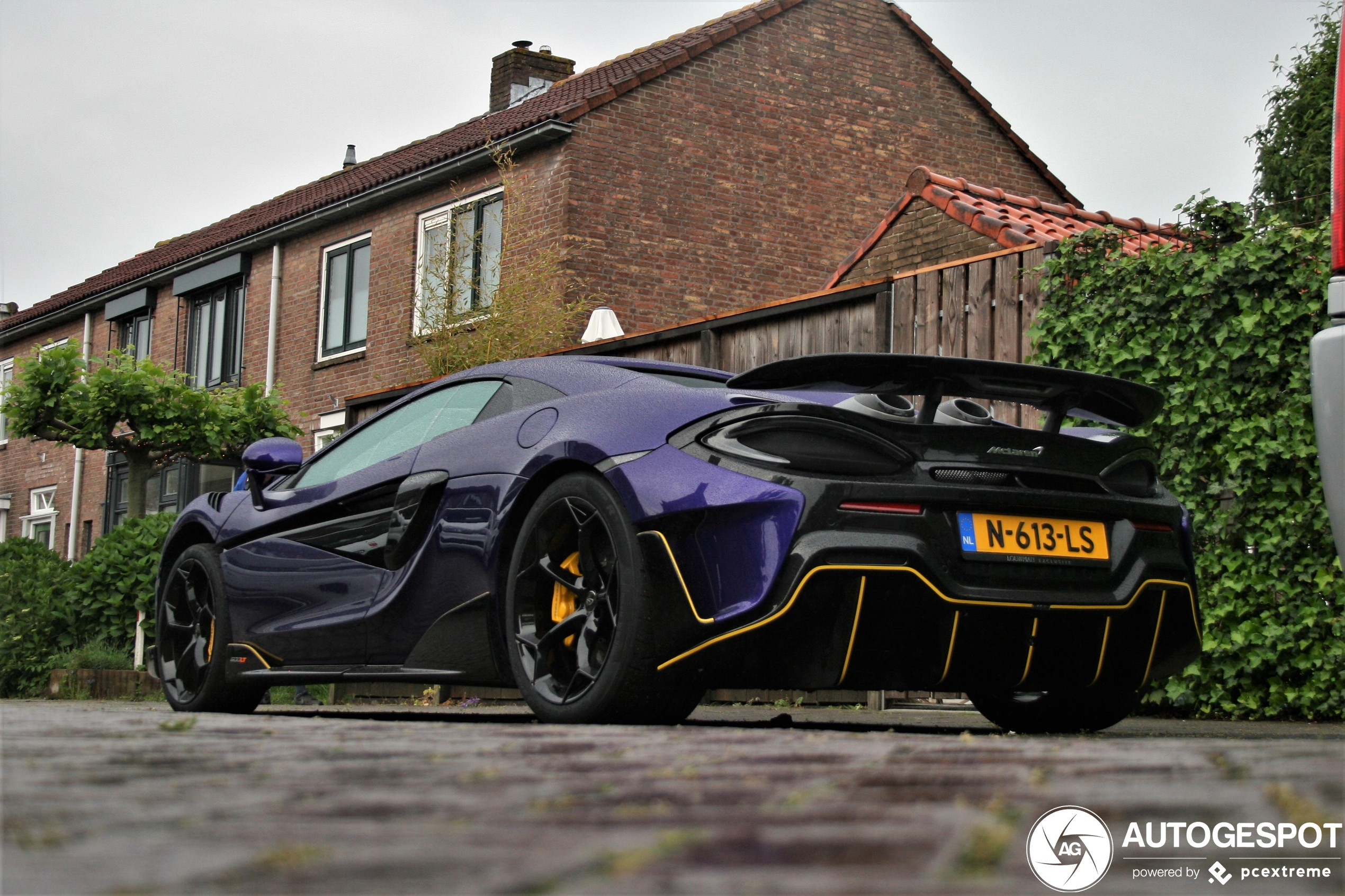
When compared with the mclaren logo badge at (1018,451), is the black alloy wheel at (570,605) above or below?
below

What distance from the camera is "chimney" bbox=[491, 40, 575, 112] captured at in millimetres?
23406

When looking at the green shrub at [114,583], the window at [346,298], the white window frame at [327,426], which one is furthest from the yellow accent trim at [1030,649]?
the window at [346,298]

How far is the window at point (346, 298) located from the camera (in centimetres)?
2148

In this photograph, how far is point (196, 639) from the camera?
A: 6.53 meters

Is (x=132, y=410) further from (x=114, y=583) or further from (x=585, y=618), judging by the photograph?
(x=585, y=618)

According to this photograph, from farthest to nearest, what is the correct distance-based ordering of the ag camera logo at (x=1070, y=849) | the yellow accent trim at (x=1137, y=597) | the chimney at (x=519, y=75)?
the chimney at (x=519, y=75) < the yellow accent trim at (x=1137, y=597) < the ag camera logo at (x=1070, y=849)

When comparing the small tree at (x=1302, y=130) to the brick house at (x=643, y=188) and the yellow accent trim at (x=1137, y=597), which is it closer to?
the brick house at (x=643, y=188)

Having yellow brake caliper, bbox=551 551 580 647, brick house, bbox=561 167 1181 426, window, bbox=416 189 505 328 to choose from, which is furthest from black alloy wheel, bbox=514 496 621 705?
window, bbox=416 189 505 328

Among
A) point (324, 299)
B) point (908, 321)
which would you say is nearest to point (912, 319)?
point (908, 321)

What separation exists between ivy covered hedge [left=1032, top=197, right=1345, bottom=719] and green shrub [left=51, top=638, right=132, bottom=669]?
31.1ft

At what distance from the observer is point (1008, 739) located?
12.5 feet

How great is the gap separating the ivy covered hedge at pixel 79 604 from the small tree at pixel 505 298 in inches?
134

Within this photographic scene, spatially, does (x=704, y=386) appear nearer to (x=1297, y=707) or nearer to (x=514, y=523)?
(x=514, y=523)

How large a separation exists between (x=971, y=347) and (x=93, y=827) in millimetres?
6778
